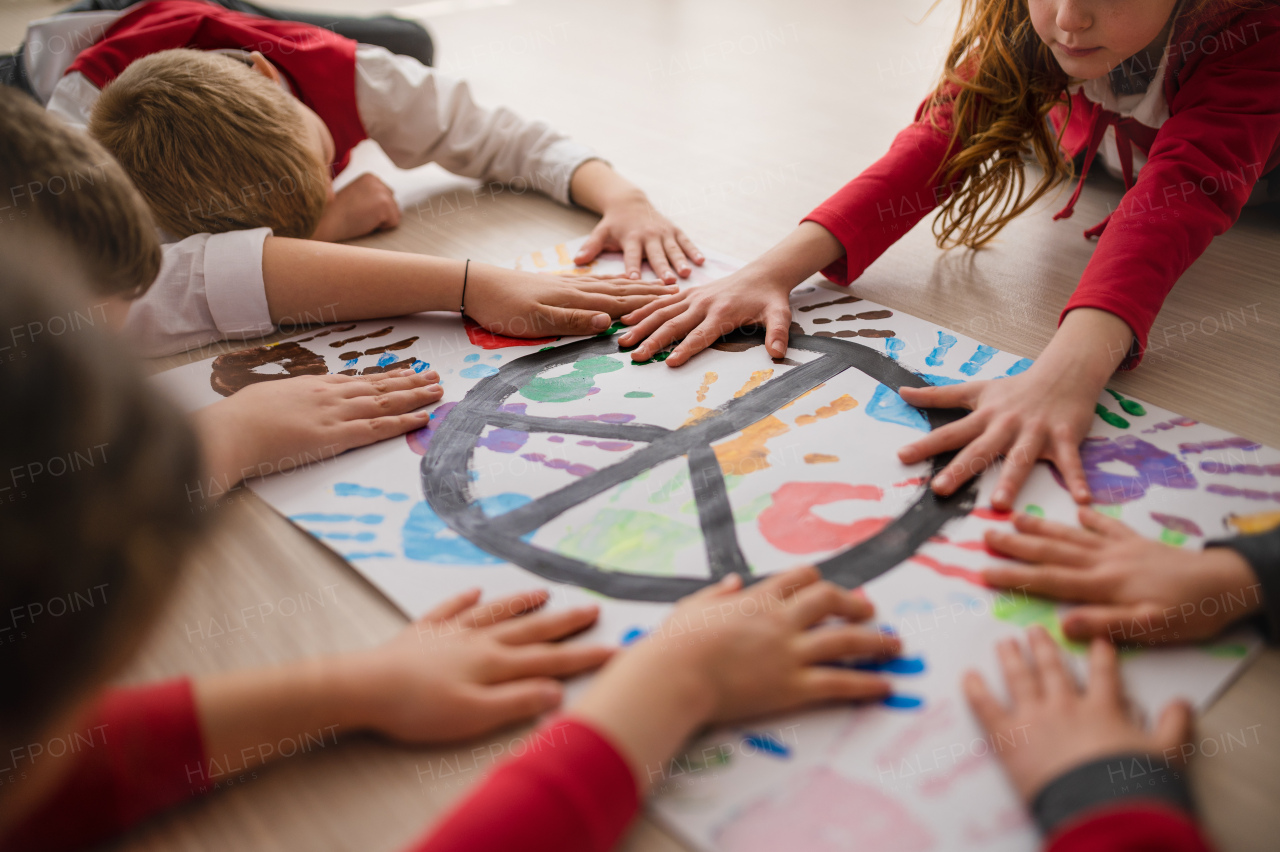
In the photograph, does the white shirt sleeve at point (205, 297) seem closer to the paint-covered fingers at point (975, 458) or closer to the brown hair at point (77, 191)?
the brown hair at point (77, 191)

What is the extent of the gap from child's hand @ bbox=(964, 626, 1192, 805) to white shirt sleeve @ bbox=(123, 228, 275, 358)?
2.01 feet

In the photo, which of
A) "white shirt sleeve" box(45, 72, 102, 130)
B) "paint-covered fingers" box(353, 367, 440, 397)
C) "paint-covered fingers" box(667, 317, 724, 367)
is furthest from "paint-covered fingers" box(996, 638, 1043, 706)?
"white shirt sleeve" box(45, 72, 102, 130)

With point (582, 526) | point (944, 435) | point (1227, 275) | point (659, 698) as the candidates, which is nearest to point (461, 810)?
point (659, 698)

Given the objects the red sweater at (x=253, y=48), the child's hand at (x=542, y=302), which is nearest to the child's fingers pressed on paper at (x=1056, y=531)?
the child's hand at (x=542, y=302)

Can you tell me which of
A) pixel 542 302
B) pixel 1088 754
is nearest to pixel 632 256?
pixel 542 302

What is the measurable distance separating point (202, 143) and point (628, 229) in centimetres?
39

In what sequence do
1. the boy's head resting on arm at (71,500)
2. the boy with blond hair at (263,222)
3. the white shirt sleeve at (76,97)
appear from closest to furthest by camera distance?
the boy's head resting on arm at (71,500) → the boy with blond hair at (263,222) → the white shirt sleeve at (76,97)

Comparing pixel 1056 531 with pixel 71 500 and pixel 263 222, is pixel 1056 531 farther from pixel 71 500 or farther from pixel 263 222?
pixel 263 222

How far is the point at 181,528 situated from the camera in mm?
299

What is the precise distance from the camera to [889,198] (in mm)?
736

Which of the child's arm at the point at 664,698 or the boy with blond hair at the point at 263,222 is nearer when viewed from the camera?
the child's arm at the point at 664,698

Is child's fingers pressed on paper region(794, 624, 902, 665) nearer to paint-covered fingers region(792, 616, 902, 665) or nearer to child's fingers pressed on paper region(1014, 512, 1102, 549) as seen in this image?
paint-covered fingers region(792, 616, 902, 665)

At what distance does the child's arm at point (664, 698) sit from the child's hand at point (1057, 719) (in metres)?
0.05

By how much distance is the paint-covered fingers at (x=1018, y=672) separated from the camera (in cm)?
37
